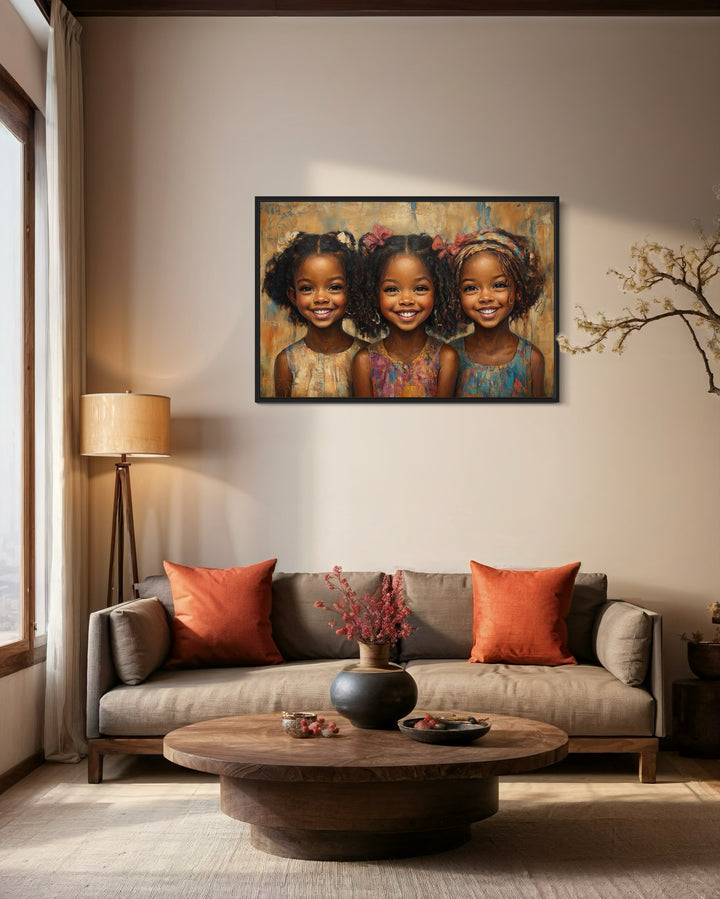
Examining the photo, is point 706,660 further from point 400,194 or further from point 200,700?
point 400,194

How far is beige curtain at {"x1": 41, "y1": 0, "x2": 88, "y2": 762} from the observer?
4.81 metres

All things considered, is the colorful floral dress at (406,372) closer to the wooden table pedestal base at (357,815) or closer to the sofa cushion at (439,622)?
the sofa cushion at (439,622)

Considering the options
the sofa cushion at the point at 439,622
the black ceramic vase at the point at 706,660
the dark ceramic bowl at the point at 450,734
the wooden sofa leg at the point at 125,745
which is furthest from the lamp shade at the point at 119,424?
the black ceramic vase at the point at 706,660

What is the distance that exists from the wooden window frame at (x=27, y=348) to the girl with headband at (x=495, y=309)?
83.6 inches

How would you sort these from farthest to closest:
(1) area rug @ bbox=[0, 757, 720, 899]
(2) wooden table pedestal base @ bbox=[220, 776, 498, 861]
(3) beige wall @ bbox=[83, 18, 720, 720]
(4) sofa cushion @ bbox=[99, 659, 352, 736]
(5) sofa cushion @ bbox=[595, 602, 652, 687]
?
1. (3) beige wall @ bbox=[83, 18, 720, 720]
2. (5) sofa cushion @ bbox=[595, 602, 652, 687]
3. (4) sofa cushion @ bbox=[99, 659, 352, 736]
4. (2) wooden table pedestal base @ bbox=[220, 776, 498, 861]
5. (1) area rug @ bbox=[0, 757, 720, 899]

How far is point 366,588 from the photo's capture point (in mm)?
5055

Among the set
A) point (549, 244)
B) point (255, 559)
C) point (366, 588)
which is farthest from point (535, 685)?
point (549, 244)

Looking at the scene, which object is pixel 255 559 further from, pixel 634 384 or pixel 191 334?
pixel 634 384

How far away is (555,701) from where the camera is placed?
4320mm

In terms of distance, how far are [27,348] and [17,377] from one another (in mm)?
181

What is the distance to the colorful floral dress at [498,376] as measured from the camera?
5.43m

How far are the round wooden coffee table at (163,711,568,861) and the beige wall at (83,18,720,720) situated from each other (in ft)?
6.69

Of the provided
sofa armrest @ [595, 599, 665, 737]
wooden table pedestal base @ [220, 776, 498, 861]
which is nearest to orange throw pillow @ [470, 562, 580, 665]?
sofa armrest @ [595, 599, 665, 737]

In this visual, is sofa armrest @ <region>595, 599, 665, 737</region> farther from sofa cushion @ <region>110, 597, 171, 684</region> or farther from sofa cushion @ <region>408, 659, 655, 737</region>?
sofa cushion @ <region>110, 597, 171, 684</region>
